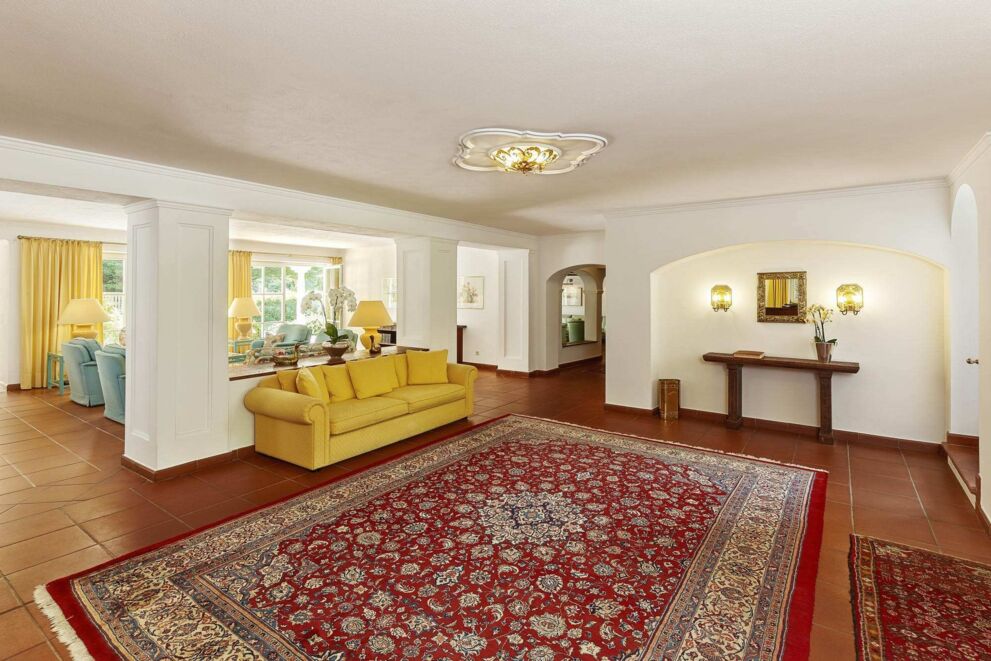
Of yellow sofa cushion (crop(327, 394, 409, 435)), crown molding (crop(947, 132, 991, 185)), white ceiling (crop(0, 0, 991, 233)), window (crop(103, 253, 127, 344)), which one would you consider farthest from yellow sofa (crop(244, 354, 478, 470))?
window (crop(103, 253, 127, 344))

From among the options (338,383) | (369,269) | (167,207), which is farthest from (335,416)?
(369,269)

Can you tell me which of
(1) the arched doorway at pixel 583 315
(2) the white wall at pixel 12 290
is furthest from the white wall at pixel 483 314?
(2) the white wall at pixel 12 290

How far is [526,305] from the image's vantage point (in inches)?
351

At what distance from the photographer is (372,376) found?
526 cm

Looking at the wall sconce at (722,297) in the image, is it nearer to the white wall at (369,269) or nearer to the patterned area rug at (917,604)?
the patterned area rug at (917,604)

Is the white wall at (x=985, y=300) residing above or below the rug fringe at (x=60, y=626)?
above

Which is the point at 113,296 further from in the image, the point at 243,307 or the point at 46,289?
the point at 243,307

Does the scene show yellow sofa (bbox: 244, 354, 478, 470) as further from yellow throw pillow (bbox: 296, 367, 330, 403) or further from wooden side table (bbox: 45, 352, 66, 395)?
wooden side table (bbox: 45, 352, 66, 395)

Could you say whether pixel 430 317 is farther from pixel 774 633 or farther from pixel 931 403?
pixel 931 403

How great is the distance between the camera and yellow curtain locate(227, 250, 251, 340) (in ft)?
31.5

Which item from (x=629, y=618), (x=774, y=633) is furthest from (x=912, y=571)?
(x=629, y=618)

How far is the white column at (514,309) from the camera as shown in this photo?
352 inches

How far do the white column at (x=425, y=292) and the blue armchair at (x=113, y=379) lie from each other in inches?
127

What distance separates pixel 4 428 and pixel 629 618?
6.96 m
